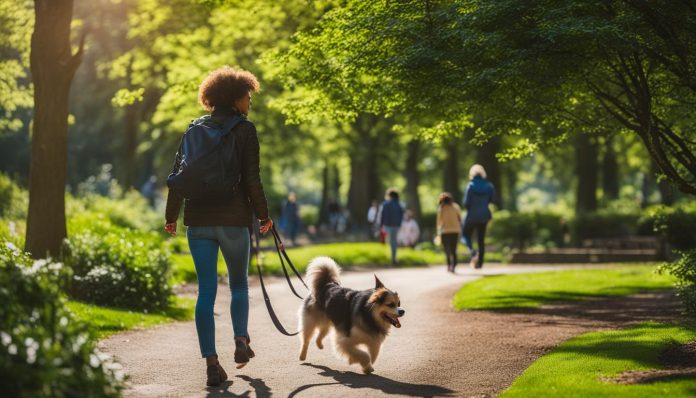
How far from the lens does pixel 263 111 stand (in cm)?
3528

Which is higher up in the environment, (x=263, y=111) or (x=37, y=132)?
(x=263, y=111)

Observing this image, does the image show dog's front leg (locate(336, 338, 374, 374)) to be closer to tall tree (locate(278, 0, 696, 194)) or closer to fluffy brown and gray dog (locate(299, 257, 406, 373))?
fluffy brown and gray dog (locate(299, 257, 406, 373))

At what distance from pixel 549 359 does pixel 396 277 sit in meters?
11.3

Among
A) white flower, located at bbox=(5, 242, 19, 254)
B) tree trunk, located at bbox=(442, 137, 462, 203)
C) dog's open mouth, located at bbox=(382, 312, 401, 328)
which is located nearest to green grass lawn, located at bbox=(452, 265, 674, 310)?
dog's open mouth, located at bbox=(382, 312, 401, 328)

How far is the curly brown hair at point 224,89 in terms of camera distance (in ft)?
23.2

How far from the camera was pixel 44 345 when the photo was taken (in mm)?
4348

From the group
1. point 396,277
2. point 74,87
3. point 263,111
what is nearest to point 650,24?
point 396,277

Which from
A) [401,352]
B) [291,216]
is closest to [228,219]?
[401,352]

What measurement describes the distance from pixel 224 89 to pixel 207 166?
2.42 ft

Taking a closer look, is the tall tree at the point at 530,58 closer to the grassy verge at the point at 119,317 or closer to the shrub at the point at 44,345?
the grassy verge at the point at 119,317

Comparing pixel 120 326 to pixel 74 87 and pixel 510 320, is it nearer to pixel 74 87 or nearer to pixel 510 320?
pixel 510 320

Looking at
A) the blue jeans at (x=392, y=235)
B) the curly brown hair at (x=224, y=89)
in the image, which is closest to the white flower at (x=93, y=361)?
the curly brown hair at (x=224, y=89)

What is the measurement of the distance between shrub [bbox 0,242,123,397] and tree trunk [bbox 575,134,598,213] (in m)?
31.8

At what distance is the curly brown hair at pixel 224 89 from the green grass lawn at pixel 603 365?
10.0 ft
